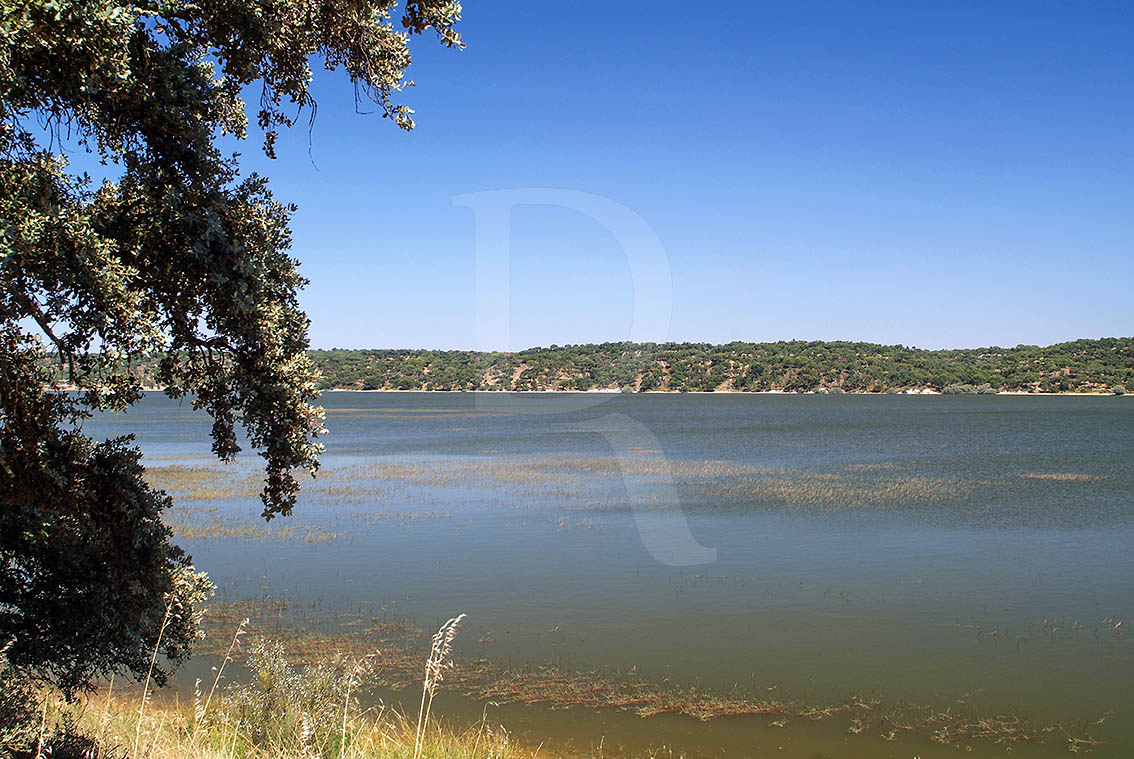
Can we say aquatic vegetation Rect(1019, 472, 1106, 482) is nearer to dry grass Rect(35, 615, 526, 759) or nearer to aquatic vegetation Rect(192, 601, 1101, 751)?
aquatic vegetation Rect(192, 601, 1101, 751)

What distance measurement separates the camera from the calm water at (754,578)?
504 inches

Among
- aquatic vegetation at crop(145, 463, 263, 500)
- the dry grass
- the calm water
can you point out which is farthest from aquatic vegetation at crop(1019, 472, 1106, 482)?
the dry grass

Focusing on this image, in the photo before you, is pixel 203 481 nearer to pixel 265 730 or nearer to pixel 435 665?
pixel 265 730

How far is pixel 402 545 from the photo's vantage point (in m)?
24.0

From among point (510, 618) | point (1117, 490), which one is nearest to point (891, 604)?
point (510, 618)

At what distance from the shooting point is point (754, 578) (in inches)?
790

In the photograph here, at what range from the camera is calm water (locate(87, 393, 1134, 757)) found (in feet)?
42.0

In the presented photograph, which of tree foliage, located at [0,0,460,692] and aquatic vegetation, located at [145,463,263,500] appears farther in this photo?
aquatic vegetation, located at [145,463,263,500]

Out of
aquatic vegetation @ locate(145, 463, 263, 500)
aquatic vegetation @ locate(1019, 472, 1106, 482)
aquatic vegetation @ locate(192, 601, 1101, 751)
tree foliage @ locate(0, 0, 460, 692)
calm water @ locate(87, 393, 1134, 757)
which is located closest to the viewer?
tree foliage @ locate(0, 0, 460, 692)

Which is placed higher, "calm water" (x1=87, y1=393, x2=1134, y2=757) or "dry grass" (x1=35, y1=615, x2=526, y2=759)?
"dry grass" (x1=35, y1=615, x2=526, y2=759)

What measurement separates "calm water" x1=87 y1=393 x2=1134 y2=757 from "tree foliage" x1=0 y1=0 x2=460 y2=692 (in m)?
5.72

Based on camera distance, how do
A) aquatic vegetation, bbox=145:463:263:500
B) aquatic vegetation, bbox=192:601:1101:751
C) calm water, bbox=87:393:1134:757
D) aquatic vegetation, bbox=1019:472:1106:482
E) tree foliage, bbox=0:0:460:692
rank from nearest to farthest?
tree foliage, bbox=0:0:460:692 → aquatic vegetation, bbox=192:601:1101:751 → calm water, bbox=87:393:1134:757 → aquatic vegetation, bbox=145:463:263:500 → aquatic vegetation, bbox=1019:472:1106:482

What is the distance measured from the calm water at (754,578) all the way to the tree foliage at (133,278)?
5720 mm

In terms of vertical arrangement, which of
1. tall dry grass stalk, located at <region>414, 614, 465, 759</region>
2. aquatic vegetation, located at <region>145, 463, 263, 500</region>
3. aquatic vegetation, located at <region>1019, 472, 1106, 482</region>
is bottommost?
aquatic vegetation, located at <region>145, 463, 263, 500</region>
